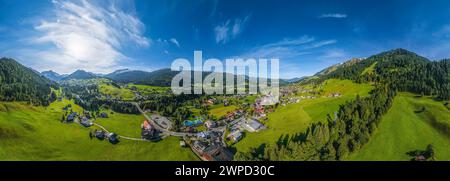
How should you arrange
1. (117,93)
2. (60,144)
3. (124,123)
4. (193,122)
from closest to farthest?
1. (60,144)
2. (124,123)
3. (193,122)
4. (117,93)

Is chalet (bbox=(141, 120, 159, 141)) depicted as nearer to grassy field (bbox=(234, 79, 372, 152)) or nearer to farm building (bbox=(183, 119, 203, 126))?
farm building (bbox=(183, 119, 203, 126))

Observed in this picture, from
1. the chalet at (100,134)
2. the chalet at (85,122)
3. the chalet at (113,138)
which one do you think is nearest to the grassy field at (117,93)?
the chalet at (85,122)

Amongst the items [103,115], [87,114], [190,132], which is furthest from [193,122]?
[87,114]

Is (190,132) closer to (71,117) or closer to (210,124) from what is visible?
(210,124)

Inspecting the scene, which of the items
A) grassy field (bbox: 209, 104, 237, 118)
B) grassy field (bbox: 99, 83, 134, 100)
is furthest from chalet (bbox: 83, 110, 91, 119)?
grassy field (bbox: 99, 83, 134, 100)
